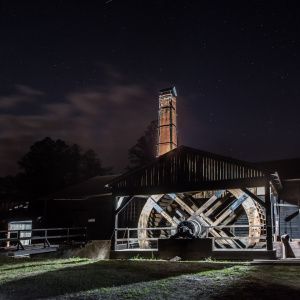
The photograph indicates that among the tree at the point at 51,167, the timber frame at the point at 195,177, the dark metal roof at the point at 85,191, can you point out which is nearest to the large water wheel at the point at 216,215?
the timber frame at the point at 195,177

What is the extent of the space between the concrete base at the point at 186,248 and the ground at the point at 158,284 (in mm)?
2999

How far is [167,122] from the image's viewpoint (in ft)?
79.8

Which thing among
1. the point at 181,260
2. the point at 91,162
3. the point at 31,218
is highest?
the point at 91,162

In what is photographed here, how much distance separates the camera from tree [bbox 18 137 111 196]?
46281mm

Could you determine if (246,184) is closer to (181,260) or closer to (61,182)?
(181,260)

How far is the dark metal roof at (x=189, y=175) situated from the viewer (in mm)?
14906

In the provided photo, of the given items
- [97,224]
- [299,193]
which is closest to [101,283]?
[299,193]

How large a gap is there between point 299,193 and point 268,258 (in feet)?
19.2

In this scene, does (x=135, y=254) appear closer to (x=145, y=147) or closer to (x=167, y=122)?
(x=167, y=122)

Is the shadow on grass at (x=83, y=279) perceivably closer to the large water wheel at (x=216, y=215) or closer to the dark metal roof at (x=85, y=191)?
the large water wheel at (x=216, y=215)

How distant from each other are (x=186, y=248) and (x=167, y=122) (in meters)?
10.8

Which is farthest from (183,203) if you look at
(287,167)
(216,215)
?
(287,167)

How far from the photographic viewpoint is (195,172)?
1602cm

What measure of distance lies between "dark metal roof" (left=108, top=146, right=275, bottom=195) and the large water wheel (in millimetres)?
1353
